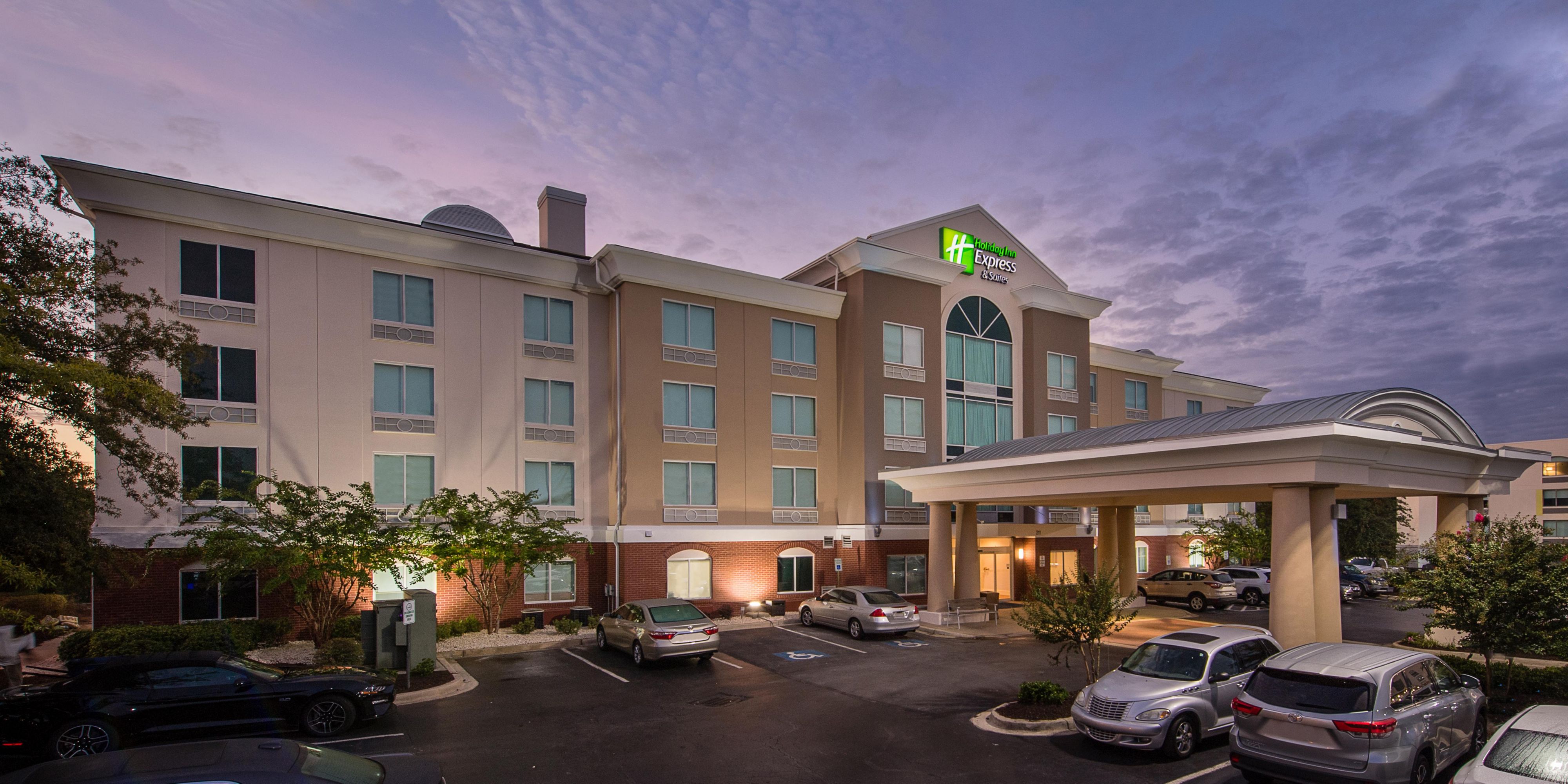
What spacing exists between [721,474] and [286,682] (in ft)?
56.6

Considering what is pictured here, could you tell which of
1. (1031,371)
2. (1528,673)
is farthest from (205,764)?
(1031,371)

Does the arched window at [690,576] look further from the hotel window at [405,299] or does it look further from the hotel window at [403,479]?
the hotel window at [405,299]

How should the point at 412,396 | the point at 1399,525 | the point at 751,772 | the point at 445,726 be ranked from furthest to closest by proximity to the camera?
the point at 1399,525, the point at 412,396, the point at 445,726, the point at 751,772

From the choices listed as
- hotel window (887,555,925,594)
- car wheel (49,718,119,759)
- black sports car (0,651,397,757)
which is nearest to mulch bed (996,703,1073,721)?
black sports car (0,651,397,757)

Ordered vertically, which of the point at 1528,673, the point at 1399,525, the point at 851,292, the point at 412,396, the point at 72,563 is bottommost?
the point at 1399,525

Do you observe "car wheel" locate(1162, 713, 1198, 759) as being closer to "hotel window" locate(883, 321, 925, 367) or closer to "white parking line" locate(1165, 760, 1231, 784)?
"white parking line" locate(1165, 760, 1231, 784)

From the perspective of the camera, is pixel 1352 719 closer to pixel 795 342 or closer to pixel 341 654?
pixel 341 654

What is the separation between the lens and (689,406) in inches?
1128

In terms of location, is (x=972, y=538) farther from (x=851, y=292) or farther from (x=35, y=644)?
(x=35, y=644)

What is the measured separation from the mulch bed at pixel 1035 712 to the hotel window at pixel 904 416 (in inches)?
688

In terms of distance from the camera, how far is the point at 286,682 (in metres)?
12.6

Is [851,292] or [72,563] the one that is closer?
[72,563]

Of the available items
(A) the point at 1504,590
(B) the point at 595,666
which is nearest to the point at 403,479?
(B) the point at 595,666

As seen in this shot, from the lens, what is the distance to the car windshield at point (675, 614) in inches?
753
